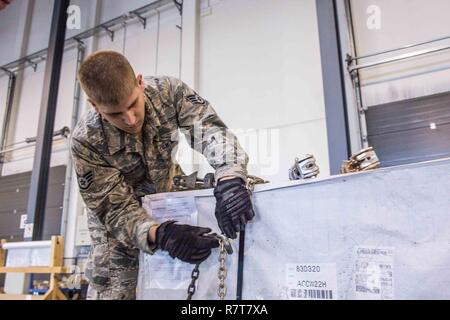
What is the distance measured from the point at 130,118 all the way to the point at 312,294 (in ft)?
2.32

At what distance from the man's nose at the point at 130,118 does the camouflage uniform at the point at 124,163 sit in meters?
0.12

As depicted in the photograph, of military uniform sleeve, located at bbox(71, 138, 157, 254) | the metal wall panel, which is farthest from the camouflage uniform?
the metal wall panel

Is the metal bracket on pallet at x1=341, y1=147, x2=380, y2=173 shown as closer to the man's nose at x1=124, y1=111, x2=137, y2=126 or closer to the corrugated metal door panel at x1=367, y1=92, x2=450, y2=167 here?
the man's nose at x1=124, y1=111, x2=137, y2=126

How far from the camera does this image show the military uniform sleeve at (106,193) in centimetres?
119

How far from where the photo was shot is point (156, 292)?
114 cm

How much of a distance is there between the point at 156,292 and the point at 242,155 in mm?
503

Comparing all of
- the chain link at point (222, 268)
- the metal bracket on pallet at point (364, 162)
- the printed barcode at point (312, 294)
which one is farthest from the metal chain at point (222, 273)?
the metal bracket on pallet at point (364, 162)

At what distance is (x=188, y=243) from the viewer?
3.30 feet

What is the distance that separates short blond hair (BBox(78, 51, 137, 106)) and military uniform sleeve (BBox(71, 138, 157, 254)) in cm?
25

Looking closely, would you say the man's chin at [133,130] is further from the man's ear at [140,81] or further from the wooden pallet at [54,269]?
the wooden pallet at [54,269]

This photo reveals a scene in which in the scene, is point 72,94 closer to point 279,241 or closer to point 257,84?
point 257,84

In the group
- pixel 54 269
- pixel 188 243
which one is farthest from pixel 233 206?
pixel 54 269

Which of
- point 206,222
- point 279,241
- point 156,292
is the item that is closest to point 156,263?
point 156,292

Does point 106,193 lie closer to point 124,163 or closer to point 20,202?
point 124,163
